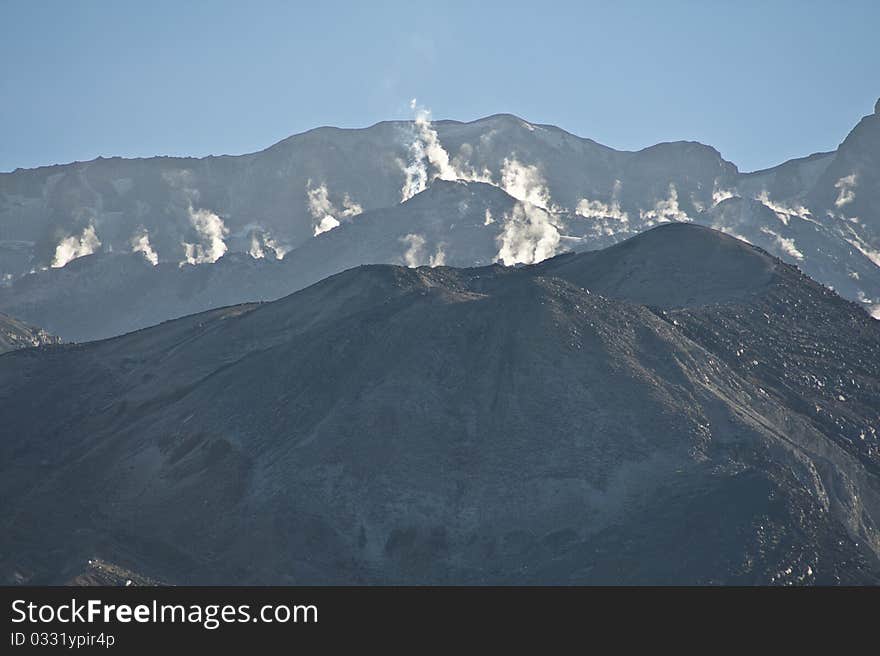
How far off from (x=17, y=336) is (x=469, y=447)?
111507 mm

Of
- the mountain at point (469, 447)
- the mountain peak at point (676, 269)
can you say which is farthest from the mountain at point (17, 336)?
the mountain peak at point (676, 269)

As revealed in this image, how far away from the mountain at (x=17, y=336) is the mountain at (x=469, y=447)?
64.0 m

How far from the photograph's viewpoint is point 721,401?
312 feet

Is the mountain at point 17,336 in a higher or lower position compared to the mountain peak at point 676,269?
higher

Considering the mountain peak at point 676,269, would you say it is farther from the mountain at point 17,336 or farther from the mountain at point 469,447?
the mountain at point 17,336

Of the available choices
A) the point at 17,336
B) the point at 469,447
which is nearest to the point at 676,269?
the point at 469,447

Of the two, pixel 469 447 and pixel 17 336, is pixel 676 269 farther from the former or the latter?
pixel 17 336

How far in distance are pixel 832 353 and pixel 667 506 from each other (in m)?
34.5

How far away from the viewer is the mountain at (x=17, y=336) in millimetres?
182750

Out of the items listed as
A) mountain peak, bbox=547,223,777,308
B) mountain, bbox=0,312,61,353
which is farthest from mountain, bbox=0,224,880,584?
mountain, bbox=0,312,61,353

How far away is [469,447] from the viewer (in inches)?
3561

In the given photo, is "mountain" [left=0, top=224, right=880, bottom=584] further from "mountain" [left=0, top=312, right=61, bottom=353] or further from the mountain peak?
"mountain" [left=0, top=312, right=61, bottom=353]

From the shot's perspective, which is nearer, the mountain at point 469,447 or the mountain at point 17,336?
the mountain at point 469,447
